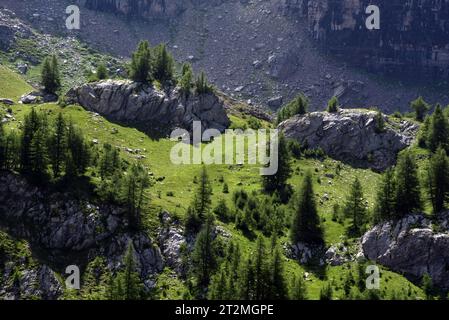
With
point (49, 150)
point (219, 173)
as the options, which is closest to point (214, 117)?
point (219, 173)

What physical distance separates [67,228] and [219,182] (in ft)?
139

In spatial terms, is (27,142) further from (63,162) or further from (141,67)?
(141,67)

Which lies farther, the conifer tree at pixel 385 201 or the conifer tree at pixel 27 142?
the conifer tree at pixel 27 142

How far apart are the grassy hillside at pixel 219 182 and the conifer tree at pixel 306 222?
1.85m

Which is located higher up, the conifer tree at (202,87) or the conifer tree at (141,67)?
the conifer tree at (141,67)

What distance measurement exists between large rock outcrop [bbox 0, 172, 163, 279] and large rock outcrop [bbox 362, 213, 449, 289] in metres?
35.3

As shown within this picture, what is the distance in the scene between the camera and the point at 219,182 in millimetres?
137625

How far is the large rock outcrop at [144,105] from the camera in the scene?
534 feet

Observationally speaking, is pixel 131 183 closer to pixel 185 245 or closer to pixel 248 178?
pixel 185 245

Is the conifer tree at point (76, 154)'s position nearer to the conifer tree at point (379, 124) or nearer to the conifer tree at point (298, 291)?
the conifer tree at point (298, 291)

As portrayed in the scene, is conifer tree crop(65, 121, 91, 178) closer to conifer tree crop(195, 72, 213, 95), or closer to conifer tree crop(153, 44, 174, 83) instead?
conifer tree crop(195, 72, 213, 95)

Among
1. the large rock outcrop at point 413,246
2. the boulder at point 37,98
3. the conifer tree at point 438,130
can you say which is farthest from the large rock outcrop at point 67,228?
the conifer tree at point 438,130

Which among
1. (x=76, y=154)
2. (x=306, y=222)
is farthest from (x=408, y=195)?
(x=76, y=154)

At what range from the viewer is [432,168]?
4222 inches
